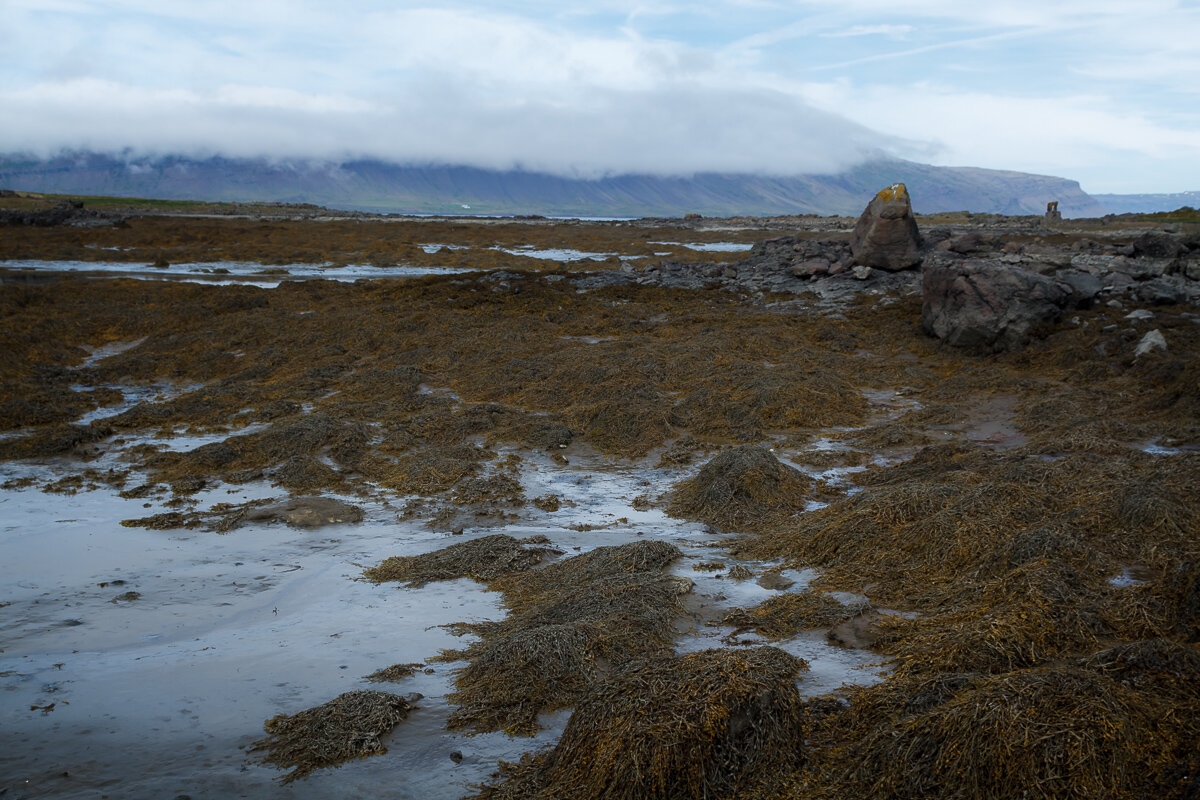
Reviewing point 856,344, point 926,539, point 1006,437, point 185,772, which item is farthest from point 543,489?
point 856,344

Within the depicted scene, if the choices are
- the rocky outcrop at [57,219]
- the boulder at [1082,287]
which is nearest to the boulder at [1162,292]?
the boulder at [1082,287]

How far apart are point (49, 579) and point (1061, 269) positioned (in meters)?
18.8

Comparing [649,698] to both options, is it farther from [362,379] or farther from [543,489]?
[362,379]

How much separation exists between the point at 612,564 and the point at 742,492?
2.31 metres

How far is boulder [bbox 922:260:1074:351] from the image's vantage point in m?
14.6

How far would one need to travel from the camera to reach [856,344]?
16.5 m

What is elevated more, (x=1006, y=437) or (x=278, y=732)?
(x=1006, y=437)

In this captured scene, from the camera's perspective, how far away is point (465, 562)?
23.4ft

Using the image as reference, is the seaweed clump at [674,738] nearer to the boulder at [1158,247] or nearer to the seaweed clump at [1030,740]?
the seaweed clump at [1030,740]

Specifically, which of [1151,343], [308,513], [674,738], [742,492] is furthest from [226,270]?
[674,738]

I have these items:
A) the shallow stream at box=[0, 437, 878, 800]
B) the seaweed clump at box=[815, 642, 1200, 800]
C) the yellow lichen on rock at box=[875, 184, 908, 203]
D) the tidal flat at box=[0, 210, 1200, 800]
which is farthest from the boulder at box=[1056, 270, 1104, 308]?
the seaweed clump at box=[815, 642, 1200, 800]

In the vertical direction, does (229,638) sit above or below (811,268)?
below

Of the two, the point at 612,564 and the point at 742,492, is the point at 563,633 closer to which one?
the point at 612,564

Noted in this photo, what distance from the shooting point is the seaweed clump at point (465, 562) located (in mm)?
6949
